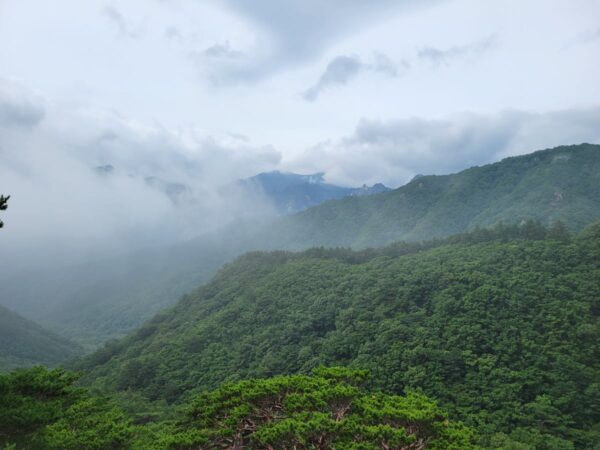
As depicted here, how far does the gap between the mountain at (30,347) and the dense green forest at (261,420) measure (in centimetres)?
16522

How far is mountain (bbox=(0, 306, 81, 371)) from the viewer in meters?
162

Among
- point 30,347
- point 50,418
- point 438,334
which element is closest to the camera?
point 50,418

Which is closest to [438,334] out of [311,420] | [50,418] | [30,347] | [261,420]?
[261,420]

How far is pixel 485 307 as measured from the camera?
61.8 m

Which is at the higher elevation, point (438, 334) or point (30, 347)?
point (438, 334)

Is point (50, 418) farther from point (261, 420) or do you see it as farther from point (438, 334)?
point (438, 334)

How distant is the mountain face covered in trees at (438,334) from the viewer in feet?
146

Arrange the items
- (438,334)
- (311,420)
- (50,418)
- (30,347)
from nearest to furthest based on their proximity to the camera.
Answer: (311,420) < (50,418) < (438,334) < (30,347)

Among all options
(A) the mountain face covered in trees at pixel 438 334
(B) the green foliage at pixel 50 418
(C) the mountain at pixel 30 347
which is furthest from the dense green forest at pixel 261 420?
(C) the mountain at pixel 30 347

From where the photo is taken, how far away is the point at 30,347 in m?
175

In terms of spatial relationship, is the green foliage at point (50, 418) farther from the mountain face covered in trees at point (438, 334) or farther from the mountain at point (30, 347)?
the mountain at point (30, 347)

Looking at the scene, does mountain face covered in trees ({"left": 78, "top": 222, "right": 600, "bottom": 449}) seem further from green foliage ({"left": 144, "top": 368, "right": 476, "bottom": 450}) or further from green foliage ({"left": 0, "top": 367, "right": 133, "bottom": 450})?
green foliage ({"left": 0, "top": 367, "right": 133, "bottom": 450})

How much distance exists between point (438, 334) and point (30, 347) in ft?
600

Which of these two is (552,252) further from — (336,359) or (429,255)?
(336,359)
